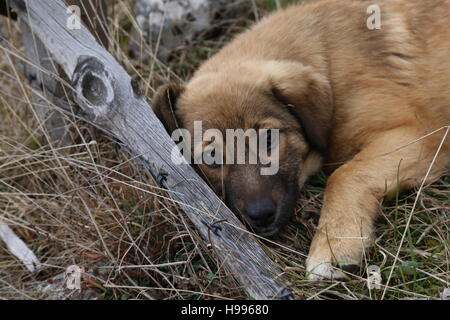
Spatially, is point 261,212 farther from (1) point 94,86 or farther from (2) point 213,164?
(1) point 94,86

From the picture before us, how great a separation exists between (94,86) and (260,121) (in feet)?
3.29

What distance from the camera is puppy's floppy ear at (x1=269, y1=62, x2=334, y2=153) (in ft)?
13.1

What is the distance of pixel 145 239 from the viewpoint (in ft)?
13.3

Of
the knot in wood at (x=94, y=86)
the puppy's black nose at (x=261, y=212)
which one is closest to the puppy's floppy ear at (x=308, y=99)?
the puppy's black nose at (x=261, y=212)

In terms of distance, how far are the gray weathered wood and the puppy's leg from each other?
0.38m

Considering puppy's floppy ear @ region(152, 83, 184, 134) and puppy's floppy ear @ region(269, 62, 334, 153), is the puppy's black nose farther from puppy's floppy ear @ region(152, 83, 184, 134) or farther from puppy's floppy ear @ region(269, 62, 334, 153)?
puppy's floppy ear @ region(152, 83, 184, 134)

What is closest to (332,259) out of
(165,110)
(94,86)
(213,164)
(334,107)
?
(213,164)

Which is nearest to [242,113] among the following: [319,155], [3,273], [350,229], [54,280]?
[319,155]

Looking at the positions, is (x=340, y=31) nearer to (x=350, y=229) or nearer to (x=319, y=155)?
(x=319, y=155)

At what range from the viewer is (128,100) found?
3.68 m

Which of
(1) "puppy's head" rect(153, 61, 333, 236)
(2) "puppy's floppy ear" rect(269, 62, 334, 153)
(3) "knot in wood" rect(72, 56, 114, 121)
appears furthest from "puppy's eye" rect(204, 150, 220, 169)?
(3) "knot in wood" rect(72, 56, 114, 121)

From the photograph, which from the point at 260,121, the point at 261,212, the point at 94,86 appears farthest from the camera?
the point at 260,121

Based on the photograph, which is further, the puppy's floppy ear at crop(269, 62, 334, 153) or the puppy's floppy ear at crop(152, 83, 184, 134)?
the puppy's floppy ear at crop(152, 83, 184, 134)

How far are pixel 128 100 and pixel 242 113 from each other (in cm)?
70
